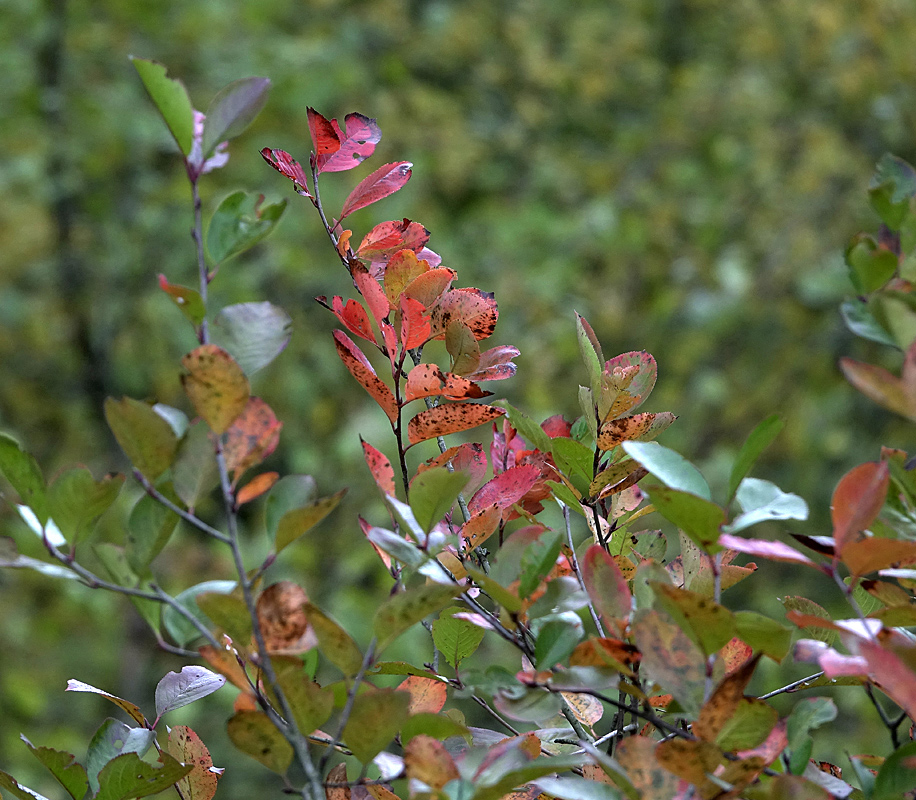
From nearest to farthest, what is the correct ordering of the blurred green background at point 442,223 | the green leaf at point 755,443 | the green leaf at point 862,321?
the green leaf at point 755,443, the green leaf at point 862,321, the blurred green background at point 442,223

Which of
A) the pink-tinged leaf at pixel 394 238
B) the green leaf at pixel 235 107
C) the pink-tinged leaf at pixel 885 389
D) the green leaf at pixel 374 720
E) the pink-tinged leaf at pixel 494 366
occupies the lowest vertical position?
the green leaf at pixel 374 720

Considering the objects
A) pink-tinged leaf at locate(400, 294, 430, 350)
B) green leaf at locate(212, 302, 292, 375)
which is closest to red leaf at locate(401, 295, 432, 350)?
pink-tinged leaf at locate(400, 294, 430, 350)

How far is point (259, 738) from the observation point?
0.33 meters

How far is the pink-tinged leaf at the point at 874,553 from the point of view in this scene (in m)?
0.33

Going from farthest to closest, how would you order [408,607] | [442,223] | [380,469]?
[442,223]
[380,469]
[408,607]

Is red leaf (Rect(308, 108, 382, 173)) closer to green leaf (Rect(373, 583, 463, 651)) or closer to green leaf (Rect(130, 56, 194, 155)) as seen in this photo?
green leaf (Rect(130, 56, 194, 155))

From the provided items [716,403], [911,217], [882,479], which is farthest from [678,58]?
[882,479]

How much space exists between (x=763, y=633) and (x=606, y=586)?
0.19 feet

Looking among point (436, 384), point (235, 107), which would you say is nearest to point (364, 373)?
point (436, 384)

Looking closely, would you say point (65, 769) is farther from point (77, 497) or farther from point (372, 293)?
point (372, 293)

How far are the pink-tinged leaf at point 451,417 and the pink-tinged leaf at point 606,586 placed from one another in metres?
0.10

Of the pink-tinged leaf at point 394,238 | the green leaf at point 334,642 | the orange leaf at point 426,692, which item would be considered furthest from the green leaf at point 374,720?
the pink-tinged leaf at point 394,238

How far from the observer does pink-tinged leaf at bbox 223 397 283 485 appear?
0.34 meters

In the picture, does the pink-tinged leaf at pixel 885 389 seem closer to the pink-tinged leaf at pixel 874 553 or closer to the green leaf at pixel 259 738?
the pink-tinged leaf at pixel 874 553
